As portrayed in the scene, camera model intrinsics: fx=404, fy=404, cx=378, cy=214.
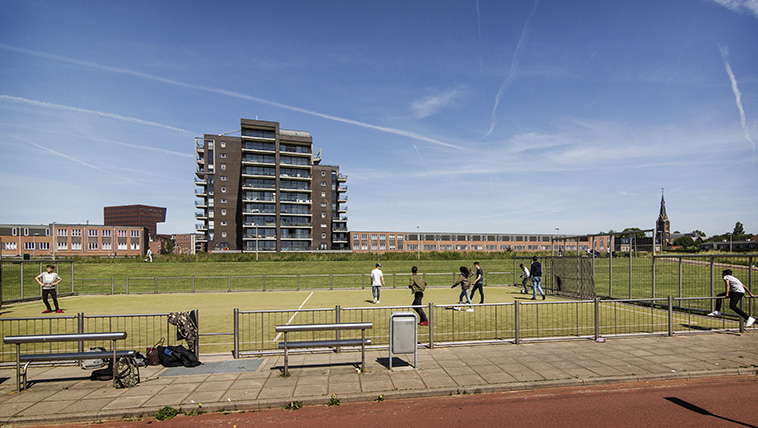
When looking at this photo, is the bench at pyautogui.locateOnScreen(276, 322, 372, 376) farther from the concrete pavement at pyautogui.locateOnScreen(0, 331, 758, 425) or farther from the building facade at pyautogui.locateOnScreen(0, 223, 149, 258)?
the building facade at pyautogui.locateOnScreen(0, 223, 149, 258)

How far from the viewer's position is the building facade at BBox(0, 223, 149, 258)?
91.7 metres

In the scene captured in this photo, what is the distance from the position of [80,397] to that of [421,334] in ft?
25.3

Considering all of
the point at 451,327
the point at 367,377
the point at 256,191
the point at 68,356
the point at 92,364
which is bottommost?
the point at 451,327

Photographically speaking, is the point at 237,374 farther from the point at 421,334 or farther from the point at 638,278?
the point at 638,278

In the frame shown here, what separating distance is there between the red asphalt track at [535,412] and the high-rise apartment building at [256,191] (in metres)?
67.4

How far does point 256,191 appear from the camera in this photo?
73250 mm

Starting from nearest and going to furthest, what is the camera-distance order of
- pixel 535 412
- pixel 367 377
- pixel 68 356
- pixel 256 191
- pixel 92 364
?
1. pixel 535 412
2. pixel 68 356
3. pixel 367 377
4. pixel 92 364
5. pixel 256 191

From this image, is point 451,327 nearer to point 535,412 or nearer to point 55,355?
point 535,412

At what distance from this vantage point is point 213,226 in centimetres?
7344

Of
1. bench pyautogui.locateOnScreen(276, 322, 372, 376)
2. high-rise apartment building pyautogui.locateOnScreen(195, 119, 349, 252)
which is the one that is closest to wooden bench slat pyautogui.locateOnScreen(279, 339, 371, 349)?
bench pyautogui.locateOnScreen(276, 322, 372, 376)

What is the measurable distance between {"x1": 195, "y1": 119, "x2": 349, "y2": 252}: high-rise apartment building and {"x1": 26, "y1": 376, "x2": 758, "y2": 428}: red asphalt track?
67.4 metres

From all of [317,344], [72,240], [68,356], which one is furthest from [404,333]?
[72,240]

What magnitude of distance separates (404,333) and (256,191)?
6927 cm

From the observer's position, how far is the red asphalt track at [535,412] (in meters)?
5.88
